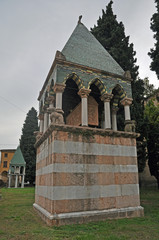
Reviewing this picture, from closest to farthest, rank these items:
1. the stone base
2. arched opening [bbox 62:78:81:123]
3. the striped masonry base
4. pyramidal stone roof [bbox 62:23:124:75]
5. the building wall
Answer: the stone base < the striped masonry base < pyramidal stone roof [bbox 62:23:124:75] < arched opening [bbox 62:78:81:123] < the building wall

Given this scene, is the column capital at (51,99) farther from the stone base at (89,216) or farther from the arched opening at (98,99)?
the stone base at (89,216)

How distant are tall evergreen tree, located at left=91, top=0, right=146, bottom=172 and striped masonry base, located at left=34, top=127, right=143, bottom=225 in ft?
29.5

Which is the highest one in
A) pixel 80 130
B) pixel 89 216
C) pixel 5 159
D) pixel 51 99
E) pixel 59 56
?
pixel 59 56

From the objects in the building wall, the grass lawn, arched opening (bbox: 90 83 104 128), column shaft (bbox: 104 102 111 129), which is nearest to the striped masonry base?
the grass lawn

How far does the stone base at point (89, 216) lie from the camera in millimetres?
6207

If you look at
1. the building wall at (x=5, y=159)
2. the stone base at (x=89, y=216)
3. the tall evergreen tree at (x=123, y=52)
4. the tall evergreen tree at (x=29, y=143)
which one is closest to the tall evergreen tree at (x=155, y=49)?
the tall evergreen tree at (x=123, y=52)

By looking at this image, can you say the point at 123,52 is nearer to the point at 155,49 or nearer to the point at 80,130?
the point at 155,49

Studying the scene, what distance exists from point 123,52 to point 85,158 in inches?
600

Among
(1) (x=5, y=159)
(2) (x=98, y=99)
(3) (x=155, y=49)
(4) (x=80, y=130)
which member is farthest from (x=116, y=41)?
(1) (x=5, y=159)

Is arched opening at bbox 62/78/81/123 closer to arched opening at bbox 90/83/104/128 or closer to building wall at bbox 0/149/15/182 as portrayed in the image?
arched opening at bbox 90/83/104/128

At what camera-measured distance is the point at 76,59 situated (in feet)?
28.6

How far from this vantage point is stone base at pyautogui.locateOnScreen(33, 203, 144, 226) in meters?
6.21

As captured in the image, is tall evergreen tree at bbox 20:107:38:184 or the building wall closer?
tall evergreen tree at bbox 20:107:38:184

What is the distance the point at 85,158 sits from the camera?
727 centimetres
